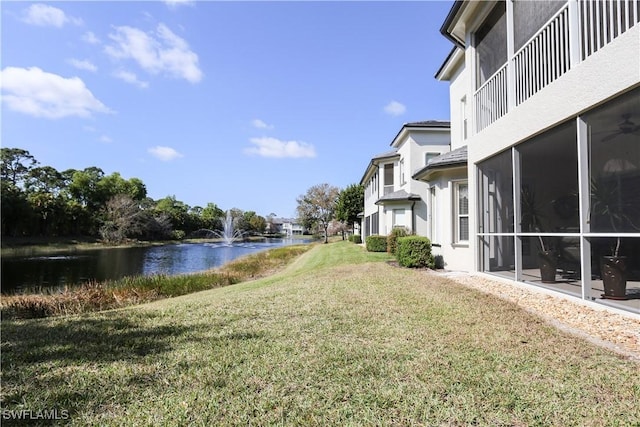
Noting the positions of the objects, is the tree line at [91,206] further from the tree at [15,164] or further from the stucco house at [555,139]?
the stucco house at [555,139]

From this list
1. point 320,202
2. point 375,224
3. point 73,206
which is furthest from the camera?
point 320,202

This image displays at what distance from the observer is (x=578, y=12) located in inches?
211

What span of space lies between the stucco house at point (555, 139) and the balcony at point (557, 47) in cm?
2

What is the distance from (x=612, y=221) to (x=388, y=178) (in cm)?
1824

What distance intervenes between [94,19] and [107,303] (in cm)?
722

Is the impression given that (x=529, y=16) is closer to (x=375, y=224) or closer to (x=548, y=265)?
(x=548, y=265)

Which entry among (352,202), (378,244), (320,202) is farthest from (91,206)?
(378,244)

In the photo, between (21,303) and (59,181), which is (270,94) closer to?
(21,303)

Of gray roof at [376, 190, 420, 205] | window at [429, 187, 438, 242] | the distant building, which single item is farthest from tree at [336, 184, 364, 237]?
the distant building

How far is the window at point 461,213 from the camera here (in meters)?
10.4

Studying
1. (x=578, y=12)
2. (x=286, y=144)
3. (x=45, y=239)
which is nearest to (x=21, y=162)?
(x=45, y=239)

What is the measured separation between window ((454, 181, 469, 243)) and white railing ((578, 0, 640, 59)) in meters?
5.53

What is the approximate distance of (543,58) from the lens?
20.7 feet

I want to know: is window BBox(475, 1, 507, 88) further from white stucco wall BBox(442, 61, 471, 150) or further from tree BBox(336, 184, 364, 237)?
tree BBox(336, 184, 364, 237)
